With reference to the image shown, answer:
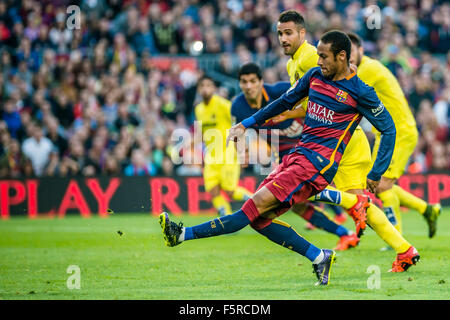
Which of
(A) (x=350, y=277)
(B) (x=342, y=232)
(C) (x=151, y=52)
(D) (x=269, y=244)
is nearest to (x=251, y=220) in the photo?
(A) (x=350, y=277)

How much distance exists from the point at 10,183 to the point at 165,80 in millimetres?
4643

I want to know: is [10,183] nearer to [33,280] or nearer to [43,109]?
[43,109]

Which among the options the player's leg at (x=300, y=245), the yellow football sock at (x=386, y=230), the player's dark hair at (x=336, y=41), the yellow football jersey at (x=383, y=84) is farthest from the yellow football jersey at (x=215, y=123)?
the player's dark hair at (x=336, y=41)

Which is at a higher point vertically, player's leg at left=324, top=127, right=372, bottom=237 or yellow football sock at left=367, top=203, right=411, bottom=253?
player's leg at left=324, top=127, right=372, bottom=237

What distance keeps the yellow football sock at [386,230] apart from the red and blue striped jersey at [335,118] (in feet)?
2.93

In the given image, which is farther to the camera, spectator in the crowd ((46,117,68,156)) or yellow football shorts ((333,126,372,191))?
spectator in the crowd ((46,117,68,156))

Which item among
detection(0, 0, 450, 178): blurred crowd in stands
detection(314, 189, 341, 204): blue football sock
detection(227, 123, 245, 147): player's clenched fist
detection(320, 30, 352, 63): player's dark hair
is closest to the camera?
detection(320, 30, 352, 63): player's dark hair

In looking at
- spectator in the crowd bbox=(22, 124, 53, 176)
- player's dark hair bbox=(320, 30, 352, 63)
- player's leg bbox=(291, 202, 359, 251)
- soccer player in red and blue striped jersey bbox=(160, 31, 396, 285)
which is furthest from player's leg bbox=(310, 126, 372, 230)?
spectator in the crowd bbox=(22, 124, 53, 176)

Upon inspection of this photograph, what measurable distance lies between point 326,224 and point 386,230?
206 cm

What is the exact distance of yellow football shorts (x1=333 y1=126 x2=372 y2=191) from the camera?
8.47 metres

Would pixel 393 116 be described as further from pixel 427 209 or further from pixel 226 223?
pixel 226 223

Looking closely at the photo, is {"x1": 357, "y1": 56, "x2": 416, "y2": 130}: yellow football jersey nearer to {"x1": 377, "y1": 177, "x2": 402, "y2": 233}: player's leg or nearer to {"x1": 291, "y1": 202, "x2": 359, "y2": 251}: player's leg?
{"x1": 377, "y1": 177, "x2": 402, "y2": 233}: player's leg

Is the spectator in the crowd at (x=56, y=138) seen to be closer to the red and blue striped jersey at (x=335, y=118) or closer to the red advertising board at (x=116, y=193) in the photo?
the red advertising board at (x=116, y=193)

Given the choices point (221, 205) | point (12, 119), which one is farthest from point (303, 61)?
point (12, 119)
